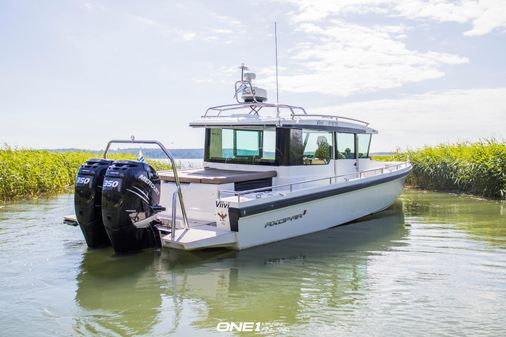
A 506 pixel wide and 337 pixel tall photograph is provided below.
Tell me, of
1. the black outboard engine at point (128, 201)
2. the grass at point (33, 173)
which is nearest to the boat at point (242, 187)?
the black outboard engine at point (128, 201)

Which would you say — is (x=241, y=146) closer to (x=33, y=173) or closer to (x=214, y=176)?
(x=214, y=176)

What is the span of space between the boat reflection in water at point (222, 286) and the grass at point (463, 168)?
7255mm

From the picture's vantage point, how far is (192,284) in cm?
562

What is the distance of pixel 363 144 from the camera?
34.9 feet

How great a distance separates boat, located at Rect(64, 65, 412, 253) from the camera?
6.48 meters

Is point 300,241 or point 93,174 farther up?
point 93,174

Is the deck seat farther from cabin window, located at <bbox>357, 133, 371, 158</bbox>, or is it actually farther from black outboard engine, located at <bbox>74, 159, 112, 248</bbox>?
cabin window, located at <bbox>357, 133, 371, 158</bbox>

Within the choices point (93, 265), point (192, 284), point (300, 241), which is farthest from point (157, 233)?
point (300, 241)

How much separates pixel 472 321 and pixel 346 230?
4517 mm

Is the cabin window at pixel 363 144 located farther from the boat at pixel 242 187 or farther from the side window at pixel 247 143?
the side window at pixel 247 143

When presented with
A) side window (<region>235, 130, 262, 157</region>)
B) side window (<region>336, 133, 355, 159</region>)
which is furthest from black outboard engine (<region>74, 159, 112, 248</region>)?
side window (<region>336, 133, 355, 159</region>)

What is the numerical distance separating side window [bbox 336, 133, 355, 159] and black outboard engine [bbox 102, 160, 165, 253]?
173 inches

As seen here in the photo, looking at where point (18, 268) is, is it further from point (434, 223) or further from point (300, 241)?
point (434, 223)

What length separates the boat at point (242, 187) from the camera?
21.3 feet
